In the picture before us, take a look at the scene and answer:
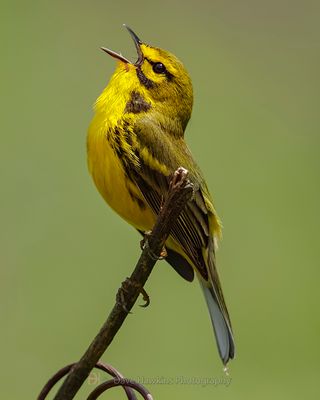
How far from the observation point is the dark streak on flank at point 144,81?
16.4 feet

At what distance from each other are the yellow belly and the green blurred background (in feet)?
4.27

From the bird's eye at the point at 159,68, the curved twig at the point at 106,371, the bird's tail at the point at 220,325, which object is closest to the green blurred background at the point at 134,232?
the bird's tail at the point at 220,325

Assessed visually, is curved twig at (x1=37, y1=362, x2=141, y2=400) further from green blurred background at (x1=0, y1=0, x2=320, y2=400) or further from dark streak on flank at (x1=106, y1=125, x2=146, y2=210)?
green blurred background at (x1=0, y1=0, x2=320, y2=400)

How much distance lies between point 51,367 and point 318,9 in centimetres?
570

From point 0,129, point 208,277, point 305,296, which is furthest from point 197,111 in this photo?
point 208,277

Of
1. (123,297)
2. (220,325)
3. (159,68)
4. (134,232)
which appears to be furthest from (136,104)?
(134,232)

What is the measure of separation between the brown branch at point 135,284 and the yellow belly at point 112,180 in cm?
118

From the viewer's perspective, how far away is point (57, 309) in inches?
254

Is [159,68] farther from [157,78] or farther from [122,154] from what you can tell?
[122,154]

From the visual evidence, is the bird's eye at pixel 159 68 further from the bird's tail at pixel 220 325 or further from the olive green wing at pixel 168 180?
the bird's tail at pixel 220 325

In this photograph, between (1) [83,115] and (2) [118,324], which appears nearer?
(2) [118,324]

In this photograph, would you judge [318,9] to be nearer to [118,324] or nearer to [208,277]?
[208,277]

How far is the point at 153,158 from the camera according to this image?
4.77 metres

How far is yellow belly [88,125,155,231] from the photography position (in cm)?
468
